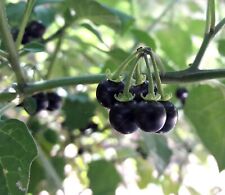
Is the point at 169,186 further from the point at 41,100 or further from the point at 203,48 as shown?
the point at 203,48

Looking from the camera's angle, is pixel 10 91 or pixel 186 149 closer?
pixel 10 91

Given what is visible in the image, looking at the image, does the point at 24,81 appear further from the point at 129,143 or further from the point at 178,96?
the point at 129,143

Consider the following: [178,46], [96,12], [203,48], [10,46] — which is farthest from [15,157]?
[178,46]

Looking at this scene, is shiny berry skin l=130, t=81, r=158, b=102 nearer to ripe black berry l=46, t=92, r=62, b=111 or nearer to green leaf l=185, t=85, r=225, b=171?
green leaf l=185, t=85, r=225, b=171

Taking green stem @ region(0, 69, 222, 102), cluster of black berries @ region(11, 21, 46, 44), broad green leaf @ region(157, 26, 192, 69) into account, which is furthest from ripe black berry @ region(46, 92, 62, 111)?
broad green leaf @ region(157, 26, 192, 69)

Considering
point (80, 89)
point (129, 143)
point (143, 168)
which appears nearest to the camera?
point (80, 89)

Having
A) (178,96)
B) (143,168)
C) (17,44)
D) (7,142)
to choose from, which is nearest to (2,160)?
(7,142)

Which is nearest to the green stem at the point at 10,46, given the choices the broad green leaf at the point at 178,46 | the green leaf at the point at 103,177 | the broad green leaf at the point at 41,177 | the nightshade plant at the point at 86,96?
the nightshade plant at the point at 86,96
